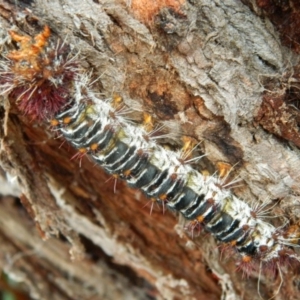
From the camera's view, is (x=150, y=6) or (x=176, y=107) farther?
(x=176, y=107)

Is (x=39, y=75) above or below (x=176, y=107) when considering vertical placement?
below

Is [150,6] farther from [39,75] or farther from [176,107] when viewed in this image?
[39,75]

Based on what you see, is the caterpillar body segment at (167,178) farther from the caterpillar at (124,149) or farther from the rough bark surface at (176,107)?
the rough bark surface at (176,107)

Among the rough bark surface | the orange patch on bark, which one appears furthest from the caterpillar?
the orange patch on bark

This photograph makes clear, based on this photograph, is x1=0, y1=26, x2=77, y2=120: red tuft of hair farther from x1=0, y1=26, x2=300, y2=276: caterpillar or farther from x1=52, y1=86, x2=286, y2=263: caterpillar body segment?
x1=52, y1=86, x2=286, y2=263: caterpillar body segment

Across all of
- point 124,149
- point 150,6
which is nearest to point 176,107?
point 124,149

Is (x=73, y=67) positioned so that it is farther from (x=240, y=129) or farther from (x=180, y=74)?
(x=240, y=129)

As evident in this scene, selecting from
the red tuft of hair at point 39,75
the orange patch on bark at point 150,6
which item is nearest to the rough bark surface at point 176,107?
the orange patch on bark at point 150,6
